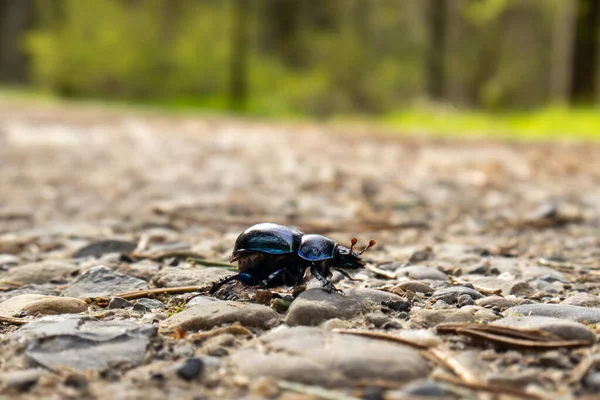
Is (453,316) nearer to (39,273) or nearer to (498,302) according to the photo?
(498,302)

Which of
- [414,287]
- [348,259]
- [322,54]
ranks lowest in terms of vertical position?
[414,287]

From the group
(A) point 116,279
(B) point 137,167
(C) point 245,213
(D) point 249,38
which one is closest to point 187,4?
(D) point 249,38

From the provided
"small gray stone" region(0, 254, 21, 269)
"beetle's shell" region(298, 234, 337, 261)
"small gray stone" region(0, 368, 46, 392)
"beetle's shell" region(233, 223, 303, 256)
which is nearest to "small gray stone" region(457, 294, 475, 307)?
"beetle's shell" region(298, 234, 337, 261)

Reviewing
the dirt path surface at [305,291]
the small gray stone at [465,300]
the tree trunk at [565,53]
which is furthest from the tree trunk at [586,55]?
the small gray stone at [465,300]

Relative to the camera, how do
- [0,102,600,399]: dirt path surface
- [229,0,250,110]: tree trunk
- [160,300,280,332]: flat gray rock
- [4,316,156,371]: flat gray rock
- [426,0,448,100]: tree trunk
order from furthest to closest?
1. [426,0,448,100]: tree trunk
2. [229,0,250,110]: tree trunk
3. [160,300,280,332]: flat gray rock
4. [4,316,156,371]: flat gray rock
5. [0,102,600,399]: dirt path surface

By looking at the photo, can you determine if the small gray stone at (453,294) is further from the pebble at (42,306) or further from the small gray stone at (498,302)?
the pebble at (42,306)

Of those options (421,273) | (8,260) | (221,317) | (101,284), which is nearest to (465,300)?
(421,273)

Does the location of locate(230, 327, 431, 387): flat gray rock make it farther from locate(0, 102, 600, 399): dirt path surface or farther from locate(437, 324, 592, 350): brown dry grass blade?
locate(437, 324, 592, 350): brown dry grass blade
